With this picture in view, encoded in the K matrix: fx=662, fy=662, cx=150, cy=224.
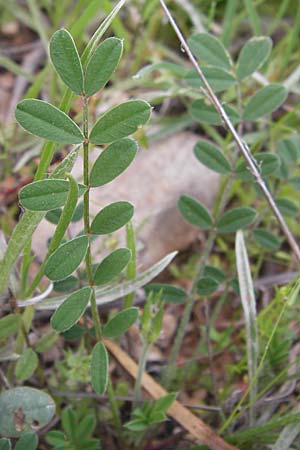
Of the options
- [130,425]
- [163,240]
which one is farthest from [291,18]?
[130,425]

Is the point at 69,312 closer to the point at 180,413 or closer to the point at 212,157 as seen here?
the point at 180,413

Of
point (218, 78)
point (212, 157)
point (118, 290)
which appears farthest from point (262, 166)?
point (118, 290)

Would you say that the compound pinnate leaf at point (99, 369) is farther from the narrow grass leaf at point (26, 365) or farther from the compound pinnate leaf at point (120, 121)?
the compound pinnate leaf at point (120, 121)

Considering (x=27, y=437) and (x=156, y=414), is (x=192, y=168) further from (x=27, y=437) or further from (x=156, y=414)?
(x=27, y=437)

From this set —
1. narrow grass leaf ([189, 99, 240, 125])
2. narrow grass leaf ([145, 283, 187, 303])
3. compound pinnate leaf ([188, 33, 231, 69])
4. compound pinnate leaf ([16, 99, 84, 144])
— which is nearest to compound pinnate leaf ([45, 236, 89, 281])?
compound pinnate leaf ([16, 99, 84, 144])

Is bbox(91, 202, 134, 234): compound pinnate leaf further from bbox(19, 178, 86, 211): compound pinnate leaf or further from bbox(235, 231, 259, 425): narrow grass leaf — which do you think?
bbox(235, 231, 259, 425): narrow grass leaf

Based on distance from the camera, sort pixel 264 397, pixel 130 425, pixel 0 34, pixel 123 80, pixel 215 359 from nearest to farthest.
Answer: pixel 130 425, pixel 264 397, pixel 215 359, pixel 123 80, pixel 0 34

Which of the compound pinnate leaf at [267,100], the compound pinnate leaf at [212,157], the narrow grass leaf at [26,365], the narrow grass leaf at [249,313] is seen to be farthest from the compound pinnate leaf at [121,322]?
the compound pinnate leaf at [267,100]
